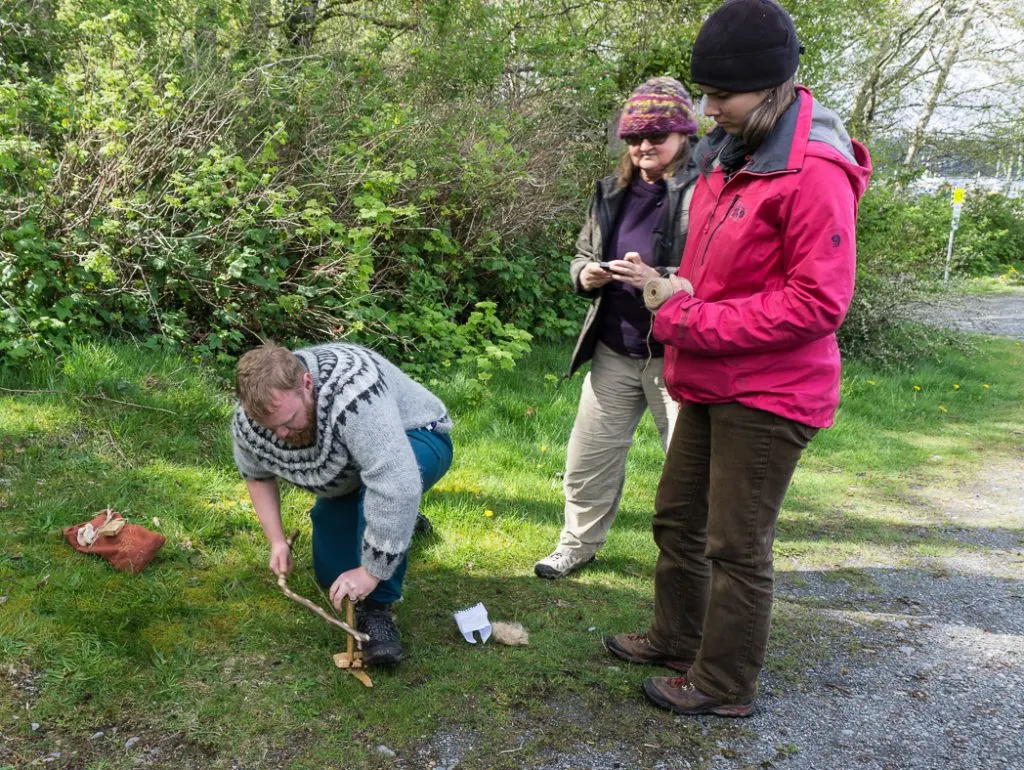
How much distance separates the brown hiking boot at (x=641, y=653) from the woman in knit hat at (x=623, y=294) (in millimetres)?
603

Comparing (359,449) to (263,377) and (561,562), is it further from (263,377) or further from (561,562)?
(561,562)

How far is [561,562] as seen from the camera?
144 inches

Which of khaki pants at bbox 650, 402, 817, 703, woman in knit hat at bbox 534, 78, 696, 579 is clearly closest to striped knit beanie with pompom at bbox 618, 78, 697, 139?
woman in knit hat at bbox 534, 78, 696, 579

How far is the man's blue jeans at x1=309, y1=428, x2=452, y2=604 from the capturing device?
288cm

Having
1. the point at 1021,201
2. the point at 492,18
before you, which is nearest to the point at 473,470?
the point at 492,18

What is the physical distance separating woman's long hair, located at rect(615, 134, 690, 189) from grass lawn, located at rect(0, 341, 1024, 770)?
1.71 metres

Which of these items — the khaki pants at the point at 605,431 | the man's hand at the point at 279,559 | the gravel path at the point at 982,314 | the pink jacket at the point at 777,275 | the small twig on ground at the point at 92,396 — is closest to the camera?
the pink jacket at the point at 777,275

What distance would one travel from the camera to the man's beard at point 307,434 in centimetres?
245

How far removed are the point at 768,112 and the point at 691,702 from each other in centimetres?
183

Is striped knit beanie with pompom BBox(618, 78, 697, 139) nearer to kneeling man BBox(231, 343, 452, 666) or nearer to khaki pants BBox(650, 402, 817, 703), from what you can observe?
khaki pants BBox(650, 402, 817, 703)

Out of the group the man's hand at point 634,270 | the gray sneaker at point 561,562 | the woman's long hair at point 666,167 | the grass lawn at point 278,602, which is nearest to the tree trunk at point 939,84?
the grass lawn at point 278,602

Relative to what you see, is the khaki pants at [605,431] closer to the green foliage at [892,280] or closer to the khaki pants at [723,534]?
the khaki pants at [723,534]

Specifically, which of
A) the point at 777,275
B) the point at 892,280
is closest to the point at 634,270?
the point at 777,275

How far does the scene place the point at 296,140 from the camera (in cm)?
591
